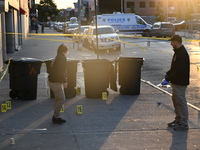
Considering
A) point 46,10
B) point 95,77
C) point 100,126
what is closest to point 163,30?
point 95,77

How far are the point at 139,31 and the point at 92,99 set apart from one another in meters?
38.8

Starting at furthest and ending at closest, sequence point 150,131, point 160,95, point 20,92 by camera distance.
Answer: point 160,95 → point 20,92 → point 150,131

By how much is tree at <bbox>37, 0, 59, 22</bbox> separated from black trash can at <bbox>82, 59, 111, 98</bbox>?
15587 centimetres

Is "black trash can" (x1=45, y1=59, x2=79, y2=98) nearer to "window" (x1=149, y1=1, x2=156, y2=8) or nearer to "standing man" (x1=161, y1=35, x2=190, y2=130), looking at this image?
"standing man" (x1=161, y1=35, x2=190, y2=130)

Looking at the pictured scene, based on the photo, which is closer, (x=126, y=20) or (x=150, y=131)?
(x=150, y=131)

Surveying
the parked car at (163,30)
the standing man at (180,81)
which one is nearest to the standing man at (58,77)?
the standing man at (180,81)

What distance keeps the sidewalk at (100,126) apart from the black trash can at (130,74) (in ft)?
1.13

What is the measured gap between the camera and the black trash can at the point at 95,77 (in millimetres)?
12166

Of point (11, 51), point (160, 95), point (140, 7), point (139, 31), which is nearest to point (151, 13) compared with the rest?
point (140, 7)

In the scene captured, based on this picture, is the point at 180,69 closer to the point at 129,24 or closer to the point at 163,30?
the point at 163,30

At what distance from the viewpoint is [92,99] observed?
1208 centimetres

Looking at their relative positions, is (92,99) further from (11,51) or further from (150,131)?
(11,51)

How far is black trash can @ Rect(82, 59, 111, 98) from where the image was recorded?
1217cm

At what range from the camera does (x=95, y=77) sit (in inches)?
481
